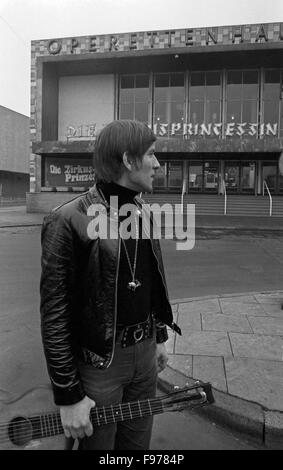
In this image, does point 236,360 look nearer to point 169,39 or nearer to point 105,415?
point 105,415

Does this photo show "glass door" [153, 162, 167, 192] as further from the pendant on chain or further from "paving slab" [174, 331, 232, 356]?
the pendant on chain

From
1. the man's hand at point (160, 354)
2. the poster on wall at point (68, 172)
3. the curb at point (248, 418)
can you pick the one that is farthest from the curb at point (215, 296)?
the poster on wall at point (68, 172)

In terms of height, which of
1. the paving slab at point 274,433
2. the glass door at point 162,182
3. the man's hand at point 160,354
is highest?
the glass door at point 162,182

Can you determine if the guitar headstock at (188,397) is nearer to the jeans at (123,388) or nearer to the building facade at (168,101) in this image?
the jeans at (123,388)

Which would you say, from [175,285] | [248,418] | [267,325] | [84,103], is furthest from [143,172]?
[84,103]

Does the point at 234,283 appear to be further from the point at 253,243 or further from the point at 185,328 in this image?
the point at 253,243

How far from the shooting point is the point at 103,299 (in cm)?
183

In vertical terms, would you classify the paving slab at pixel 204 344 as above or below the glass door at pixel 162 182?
below

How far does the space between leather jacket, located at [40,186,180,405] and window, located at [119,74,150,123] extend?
30117 millimetres

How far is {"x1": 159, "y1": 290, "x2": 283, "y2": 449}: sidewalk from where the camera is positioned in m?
3.32

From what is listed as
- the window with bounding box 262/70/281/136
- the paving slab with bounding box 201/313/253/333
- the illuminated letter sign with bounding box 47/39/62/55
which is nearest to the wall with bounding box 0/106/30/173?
the illuminated letter sign with bounding box 47/39/62/55

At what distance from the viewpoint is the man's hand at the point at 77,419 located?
1759 millimetres

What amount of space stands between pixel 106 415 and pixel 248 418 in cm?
180

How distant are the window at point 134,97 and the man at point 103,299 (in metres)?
29.9
